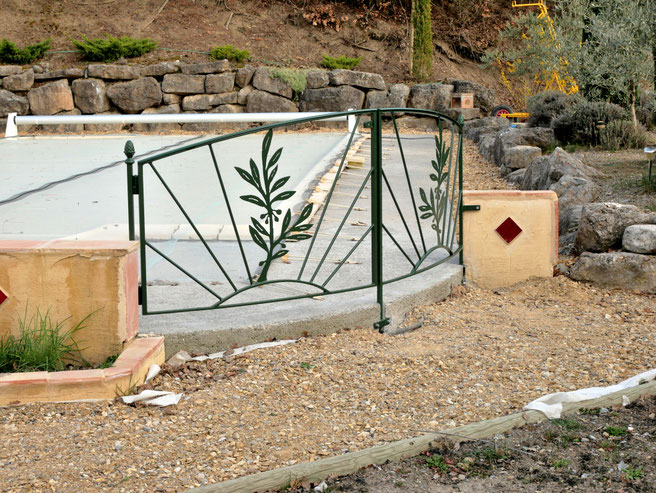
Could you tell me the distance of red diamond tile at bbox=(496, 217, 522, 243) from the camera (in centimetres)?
457

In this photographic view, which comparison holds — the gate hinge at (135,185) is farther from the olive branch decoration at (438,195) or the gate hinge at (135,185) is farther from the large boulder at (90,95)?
the large boulder at (90,95)

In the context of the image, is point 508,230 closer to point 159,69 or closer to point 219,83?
point 219,83

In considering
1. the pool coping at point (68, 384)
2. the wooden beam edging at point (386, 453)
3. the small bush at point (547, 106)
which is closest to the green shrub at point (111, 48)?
the small bush at point (547, 106)

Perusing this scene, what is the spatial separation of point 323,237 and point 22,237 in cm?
190

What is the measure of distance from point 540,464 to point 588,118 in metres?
7.57

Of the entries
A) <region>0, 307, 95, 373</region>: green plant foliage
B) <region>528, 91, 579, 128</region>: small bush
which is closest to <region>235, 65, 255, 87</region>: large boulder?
<region>528, 91, 579, 128</region>: small bush

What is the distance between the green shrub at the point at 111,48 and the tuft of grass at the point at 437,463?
Answer: 46.5 ft

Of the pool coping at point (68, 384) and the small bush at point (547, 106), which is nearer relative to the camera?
the pool coping at point (68, 384)

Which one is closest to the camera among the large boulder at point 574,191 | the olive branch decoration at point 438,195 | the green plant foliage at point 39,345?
the green plant foliage at point 39,345

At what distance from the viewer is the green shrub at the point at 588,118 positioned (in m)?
9.19

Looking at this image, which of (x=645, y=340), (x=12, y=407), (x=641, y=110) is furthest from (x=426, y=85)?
(x=12, y=407)

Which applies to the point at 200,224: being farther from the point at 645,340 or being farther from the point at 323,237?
the point at 645,340

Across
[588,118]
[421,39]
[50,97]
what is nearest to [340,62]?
[421,39]

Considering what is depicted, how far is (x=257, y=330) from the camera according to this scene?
3.46m
